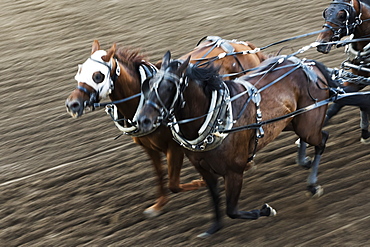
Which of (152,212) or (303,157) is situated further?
(303,157)

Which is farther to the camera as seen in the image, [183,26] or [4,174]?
[183,26]

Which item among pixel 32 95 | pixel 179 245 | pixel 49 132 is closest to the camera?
pixel 179 245

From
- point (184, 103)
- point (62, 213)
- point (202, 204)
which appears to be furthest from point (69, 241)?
point (184, 103)

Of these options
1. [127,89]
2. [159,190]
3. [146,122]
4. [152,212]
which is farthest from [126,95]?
[152,212]

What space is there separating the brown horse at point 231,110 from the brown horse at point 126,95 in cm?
41

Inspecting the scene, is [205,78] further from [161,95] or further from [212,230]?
[212,230]

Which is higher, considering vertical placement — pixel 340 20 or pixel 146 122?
pixel 340 20

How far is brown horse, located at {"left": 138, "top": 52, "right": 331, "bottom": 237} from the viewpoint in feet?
12.7

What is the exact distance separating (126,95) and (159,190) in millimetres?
1162

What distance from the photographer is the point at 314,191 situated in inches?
204

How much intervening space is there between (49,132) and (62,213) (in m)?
1.77

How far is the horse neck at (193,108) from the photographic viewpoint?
4.01 metres

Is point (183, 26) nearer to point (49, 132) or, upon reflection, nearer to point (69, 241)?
point (49, 132)

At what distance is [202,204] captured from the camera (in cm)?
531
